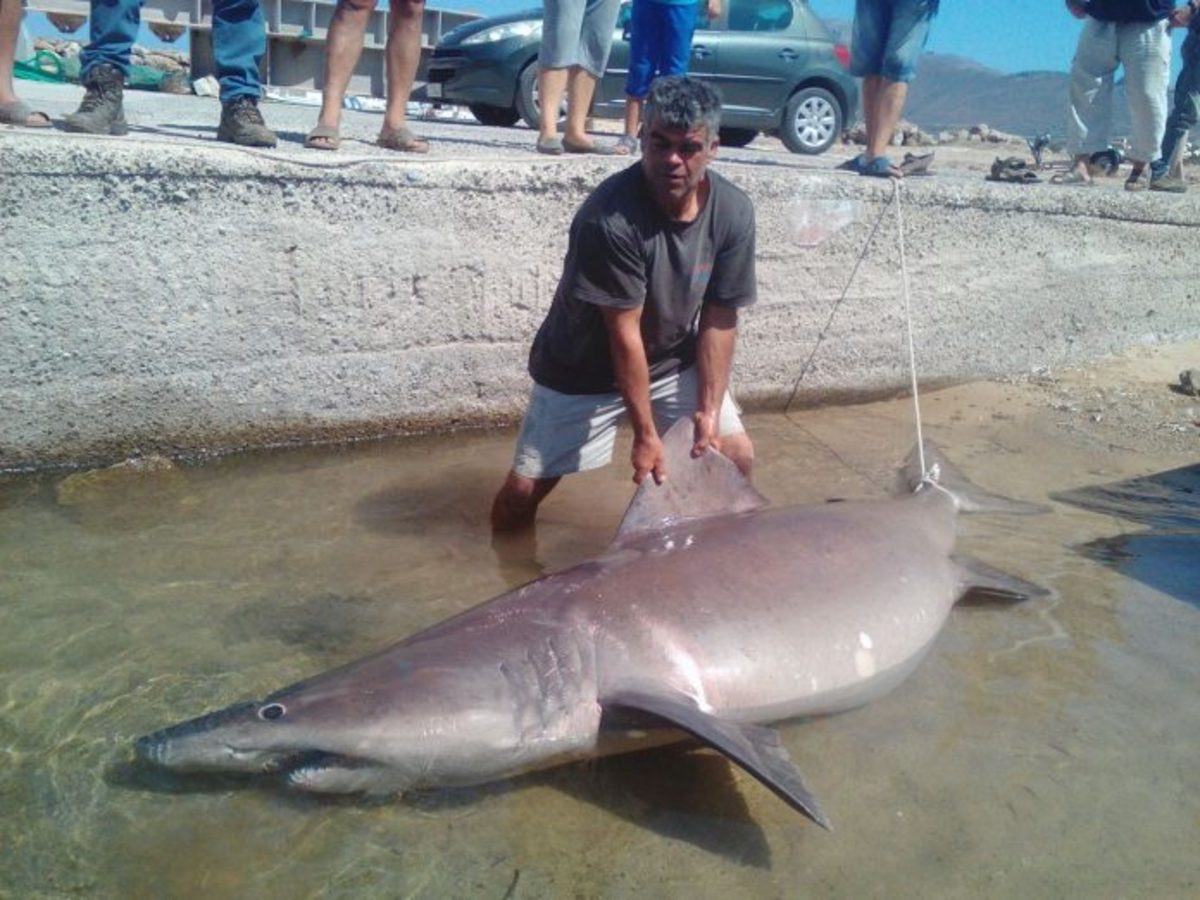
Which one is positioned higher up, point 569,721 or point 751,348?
point 751,348

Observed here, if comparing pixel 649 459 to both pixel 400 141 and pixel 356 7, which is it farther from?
pixel 356 7

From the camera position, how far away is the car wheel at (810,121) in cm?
1332

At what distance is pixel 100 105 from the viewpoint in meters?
5.00

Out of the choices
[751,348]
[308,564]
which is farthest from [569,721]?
[751,348]

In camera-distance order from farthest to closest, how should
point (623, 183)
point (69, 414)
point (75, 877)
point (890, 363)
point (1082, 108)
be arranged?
1. point (1082, 108)
2. point (890, 363)
3. point (69, 414)
4. point (623, 183)
5. point (75, 877)

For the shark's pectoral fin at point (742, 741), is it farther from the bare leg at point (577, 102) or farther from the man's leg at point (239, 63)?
the bare leg at point (577, 102)

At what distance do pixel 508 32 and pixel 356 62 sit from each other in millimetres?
6623

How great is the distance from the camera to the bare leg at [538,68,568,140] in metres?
6.43

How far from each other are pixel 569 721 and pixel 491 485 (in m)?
2.36

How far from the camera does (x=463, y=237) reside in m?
5.30

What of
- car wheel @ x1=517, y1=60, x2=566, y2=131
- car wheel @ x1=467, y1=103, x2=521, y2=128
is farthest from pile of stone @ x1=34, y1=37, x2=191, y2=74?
car wheel @ x1=517, y1=60, x2=566, y2=131

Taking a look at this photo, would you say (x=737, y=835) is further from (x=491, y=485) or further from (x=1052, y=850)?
(x=491, y=485)

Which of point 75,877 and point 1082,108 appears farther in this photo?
point 1082,108

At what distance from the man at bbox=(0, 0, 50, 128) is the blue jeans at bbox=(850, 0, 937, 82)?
451 centimetres
